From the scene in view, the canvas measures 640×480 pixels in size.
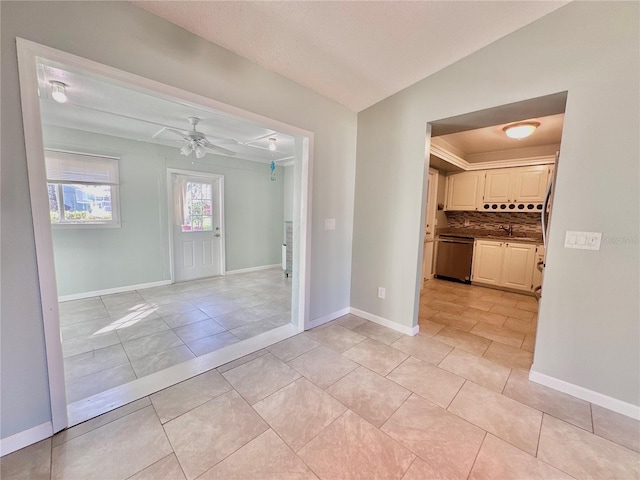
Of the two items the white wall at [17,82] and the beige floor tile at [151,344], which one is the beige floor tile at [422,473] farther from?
the beige floor tile at [151,344]

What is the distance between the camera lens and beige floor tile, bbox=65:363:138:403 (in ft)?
5.98

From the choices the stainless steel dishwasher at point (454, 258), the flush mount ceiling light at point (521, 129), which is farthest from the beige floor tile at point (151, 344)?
the stainless steel dishwasher at point (454, 258)

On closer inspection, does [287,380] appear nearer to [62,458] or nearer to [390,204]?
[62,458]

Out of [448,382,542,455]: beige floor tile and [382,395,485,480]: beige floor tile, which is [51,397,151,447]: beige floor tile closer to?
[382,395,485,480]: beige floor tile

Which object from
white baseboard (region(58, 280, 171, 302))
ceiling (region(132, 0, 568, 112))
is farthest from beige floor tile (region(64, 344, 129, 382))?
ceiling (region(132, 0, 568, 112))

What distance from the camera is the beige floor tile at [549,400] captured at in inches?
66.6

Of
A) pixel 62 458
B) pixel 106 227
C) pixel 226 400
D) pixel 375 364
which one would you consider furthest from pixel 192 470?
pixel 106 227

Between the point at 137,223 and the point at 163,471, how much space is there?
152 inches

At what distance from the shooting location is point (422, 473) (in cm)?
129

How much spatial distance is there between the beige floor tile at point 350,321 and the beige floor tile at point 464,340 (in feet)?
2.76

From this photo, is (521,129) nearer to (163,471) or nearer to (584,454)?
(584,454)

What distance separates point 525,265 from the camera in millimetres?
4168

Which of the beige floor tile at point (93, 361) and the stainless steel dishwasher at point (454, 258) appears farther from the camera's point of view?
the stainless steel dishwasher at point (454, 258)

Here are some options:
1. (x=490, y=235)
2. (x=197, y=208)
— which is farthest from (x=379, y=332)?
(x=197, y=208)
